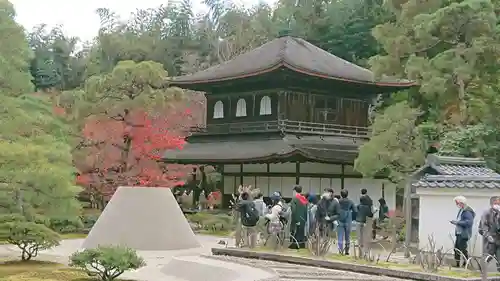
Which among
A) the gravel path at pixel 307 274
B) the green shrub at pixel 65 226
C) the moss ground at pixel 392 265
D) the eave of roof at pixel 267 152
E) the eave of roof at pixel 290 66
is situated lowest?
the green shrub at pixel 65 226

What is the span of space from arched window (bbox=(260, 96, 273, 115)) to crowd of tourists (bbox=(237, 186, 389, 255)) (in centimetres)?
1477

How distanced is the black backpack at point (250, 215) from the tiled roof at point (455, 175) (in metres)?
3.90

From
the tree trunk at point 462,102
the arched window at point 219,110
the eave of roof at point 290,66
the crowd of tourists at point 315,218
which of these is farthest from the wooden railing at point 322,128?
the crowd of tourists at point 315,218

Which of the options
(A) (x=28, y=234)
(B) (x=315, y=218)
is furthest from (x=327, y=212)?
(A) (x=28, y=234)

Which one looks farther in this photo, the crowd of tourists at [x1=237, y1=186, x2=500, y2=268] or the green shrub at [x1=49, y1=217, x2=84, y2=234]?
the green shrub at [x1=49, y1=217, x2=84, y2=234]

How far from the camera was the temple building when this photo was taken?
30.6 meters

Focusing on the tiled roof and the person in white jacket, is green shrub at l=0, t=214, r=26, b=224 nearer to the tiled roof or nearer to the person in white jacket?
the person in white jacket

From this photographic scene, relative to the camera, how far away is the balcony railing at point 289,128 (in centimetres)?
3133

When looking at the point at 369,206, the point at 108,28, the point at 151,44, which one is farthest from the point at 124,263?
the point at 108,28

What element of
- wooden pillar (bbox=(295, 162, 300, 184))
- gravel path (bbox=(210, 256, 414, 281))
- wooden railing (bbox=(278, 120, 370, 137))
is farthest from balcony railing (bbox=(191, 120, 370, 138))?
gravel path (bbox=(210, 256, 414, 281))

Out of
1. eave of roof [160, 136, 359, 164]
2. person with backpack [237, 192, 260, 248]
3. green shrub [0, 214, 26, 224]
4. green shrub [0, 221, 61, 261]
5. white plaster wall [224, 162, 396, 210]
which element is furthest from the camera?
white plaster wall [224, 162, 396, 210]

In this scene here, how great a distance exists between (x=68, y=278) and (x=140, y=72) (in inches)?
714

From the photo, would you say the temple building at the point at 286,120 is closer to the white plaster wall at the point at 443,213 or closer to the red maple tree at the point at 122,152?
the red maple tree at the point at 122,152

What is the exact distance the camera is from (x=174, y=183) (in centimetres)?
3197
